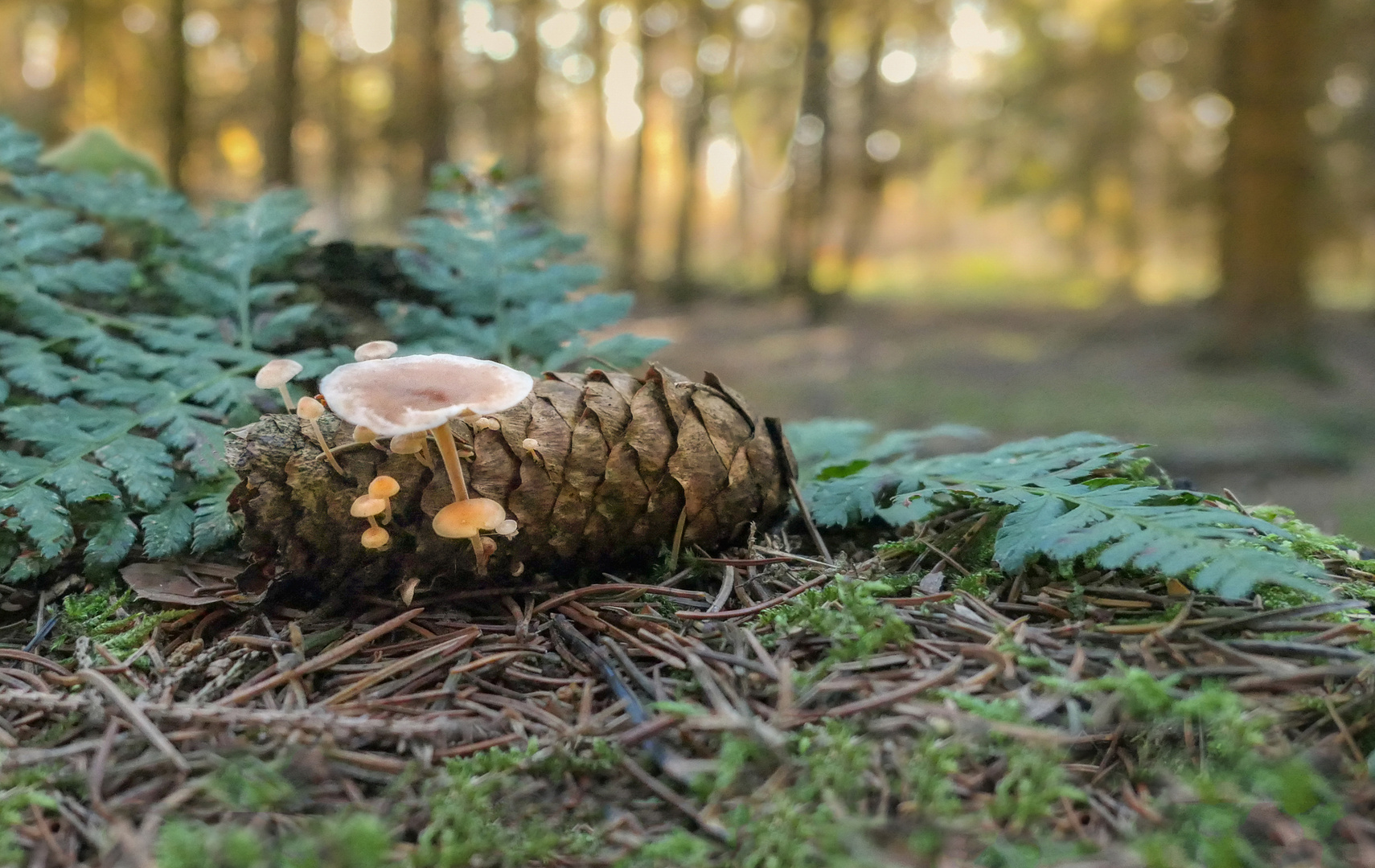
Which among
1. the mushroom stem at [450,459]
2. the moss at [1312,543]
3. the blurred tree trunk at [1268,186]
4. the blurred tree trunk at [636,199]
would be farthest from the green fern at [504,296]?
the blurred tree trunk at [636,199]

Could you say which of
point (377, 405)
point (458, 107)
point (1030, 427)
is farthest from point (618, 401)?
point (458, 107)

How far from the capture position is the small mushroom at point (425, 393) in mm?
1516

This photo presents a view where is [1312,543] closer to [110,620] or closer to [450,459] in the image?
[450,459]

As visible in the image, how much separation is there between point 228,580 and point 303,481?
0.41m

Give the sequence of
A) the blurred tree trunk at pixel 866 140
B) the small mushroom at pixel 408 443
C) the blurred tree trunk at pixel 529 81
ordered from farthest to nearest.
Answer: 1. the blurred tree trunk at pixel 529 81
2. the blurred tree trunk at pixel 866 140
3. the small mushroom at pixel 408 443

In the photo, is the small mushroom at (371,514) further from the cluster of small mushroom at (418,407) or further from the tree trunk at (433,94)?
the tree trunk at (433,94)

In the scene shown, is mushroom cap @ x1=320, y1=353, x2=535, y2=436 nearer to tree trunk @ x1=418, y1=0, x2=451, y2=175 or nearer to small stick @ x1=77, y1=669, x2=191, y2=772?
small stick @ x1=77, y1=669, x2=191, y2=772

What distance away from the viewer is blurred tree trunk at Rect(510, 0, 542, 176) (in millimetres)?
16531

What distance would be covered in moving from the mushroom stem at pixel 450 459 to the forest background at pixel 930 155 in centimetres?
218

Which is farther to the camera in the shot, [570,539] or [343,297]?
[343,297]

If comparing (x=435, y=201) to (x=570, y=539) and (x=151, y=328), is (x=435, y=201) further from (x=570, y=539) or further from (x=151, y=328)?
(x=570, y=539)

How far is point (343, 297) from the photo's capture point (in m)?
3.07

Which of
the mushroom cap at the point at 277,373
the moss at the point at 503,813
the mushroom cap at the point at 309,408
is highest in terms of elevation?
the mushroom cap at the point at 277,373

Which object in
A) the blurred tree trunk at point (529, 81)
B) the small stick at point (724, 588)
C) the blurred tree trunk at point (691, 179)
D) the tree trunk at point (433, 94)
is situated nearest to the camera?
the small stick at point (724, 588)
